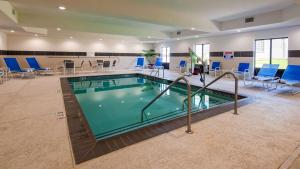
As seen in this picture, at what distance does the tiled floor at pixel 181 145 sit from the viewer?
187 centimetres

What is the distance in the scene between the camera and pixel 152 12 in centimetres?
600

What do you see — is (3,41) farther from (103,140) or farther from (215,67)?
(215,67)

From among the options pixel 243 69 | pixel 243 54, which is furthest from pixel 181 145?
pixel 243 54

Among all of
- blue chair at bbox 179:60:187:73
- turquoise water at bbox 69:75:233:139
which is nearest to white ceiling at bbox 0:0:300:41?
turquoise water at bbox 69:75:233:139

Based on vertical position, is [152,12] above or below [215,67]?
above

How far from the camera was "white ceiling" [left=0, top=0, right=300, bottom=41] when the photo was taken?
16.4ft

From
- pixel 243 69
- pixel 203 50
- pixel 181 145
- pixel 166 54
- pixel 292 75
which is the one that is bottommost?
pixel 181 145

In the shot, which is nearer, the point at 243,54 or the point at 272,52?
the point at 272,52

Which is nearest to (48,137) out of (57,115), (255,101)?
(57,115)

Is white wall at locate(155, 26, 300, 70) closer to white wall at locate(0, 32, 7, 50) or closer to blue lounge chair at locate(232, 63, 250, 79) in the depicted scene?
blue lounge chair at locate(232, 63, 250, 79)

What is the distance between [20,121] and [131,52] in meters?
12.5

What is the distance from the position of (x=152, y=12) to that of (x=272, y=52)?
19.4 ft

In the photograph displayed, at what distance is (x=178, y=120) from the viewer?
310 cm

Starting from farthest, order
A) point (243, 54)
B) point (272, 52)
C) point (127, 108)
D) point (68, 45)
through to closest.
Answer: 1. point (68, 45)
2. point (243, 54)
3. point (272, 52)
4. point (127, 108)
